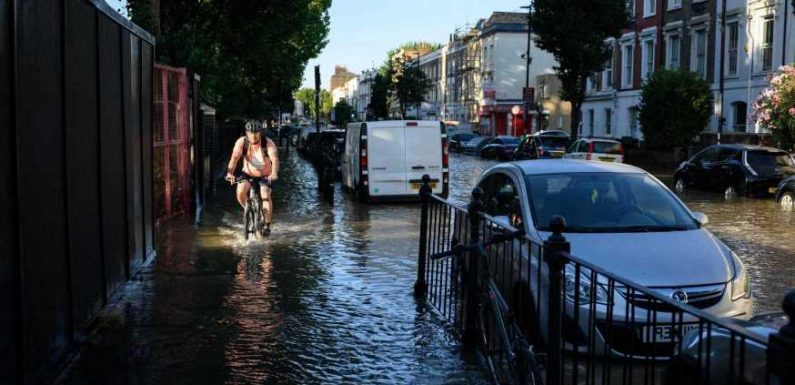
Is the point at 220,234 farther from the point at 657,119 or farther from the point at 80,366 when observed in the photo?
the point at 657,119

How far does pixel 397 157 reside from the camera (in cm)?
Answer: 1912

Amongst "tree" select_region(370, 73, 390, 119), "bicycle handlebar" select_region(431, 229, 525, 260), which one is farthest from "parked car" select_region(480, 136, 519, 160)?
"tree" select_region(370, 73, 390, 119)

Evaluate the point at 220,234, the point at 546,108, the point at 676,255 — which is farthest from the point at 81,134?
the point at 546,108

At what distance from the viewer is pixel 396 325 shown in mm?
7566

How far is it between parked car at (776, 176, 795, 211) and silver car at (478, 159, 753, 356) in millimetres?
12803

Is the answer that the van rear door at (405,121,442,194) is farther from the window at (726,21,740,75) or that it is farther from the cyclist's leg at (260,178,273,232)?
the window at (726,21,740,75)

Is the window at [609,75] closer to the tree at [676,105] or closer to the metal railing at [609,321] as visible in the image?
the tree at [676,105]

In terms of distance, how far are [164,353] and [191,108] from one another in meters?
10.4

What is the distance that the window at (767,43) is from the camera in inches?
1378

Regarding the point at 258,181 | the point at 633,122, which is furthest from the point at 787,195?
the point at 633,122

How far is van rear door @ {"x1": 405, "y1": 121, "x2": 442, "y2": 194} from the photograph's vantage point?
62.7 feet

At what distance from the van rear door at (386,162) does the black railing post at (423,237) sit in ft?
32.7

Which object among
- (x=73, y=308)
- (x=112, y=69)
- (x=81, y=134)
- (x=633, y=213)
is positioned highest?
(x=112, y=69)

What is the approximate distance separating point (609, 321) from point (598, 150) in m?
25.4
